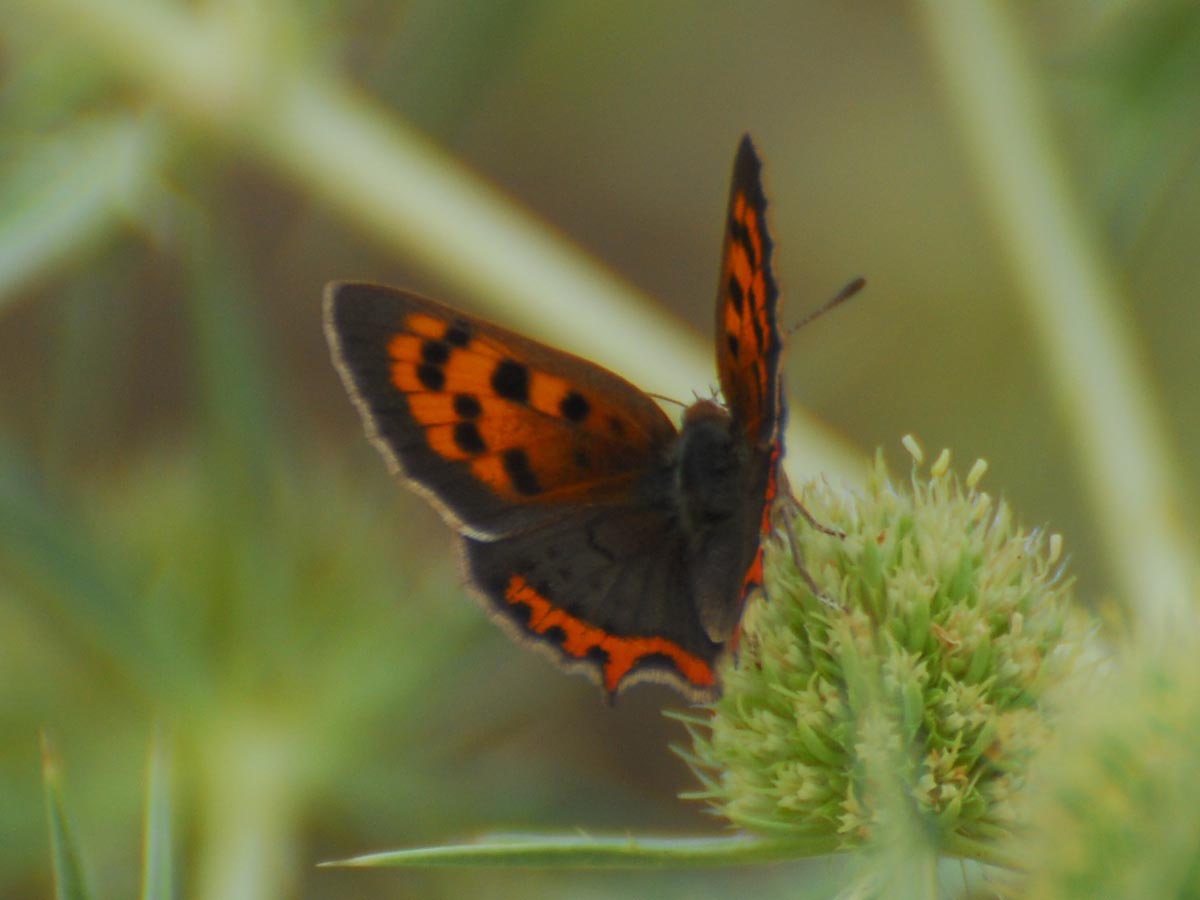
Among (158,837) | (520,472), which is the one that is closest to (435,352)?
(520,472)

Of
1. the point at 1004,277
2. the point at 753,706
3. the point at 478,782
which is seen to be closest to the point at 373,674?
the point at 478,782

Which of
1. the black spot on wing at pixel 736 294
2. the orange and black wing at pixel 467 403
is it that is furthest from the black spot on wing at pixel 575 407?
the black spot on wing at pixel 736 294

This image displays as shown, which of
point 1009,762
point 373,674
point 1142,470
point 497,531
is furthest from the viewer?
point 373,674

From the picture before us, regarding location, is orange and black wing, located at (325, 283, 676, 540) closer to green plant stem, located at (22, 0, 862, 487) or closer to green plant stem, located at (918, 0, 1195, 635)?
green plant stem, located at (22, 0, 862, 487)

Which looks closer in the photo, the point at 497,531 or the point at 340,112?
the point at 497,531

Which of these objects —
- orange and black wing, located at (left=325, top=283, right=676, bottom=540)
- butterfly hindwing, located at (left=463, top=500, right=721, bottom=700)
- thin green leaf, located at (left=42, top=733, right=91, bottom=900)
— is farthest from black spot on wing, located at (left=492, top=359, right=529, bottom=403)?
thin green leaf, located at (left=42, top=733, right=91, bottom=900)

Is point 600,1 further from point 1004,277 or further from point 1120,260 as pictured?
point 1120,260

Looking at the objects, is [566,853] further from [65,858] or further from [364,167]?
[364,167]
